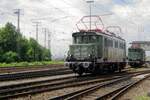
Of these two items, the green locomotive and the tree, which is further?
the tree

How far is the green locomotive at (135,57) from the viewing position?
53719 mm

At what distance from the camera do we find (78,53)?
91.8 ft

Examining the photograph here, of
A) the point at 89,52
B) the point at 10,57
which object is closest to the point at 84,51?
the point at 89,52

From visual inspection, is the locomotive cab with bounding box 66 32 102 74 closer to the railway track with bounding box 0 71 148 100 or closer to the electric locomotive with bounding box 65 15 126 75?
the electric locomotive with bounding box 65 15 126 75

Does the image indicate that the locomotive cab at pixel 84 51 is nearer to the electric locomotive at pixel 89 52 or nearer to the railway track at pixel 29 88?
the electric locomotive at pixel 89 52

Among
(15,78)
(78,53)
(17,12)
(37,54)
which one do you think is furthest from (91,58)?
(37,54)

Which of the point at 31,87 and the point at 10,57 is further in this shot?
the point at 10,57

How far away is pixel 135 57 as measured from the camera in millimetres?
54438

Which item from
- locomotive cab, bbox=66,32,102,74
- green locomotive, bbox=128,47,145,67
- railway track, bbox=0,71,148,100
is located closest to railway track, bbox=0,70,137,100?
railway track, bbox=0,71,148,100

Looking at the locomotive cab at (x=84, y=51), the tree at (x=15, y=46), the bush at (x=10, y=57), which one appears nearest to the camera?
the locomotive cab at (x=84, y=51)

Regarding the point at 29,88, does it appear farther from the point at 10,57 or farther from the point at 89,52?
the point at 10,57


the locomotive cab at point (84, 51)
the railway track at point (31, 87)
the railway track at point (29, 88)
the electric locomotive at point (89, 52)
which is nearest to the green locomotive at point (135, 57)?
the electric locomotive at point (89, 52)

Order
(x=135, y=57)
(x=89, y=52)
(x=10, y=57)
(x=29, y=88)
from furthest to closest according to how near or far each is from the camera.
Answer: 1. (x=10, y=57)
2. (x=135, y=57)
3. (x=89, y=52)
4. (x=29, y=88)

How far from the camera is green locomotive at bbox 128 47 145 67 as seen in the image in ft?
176
